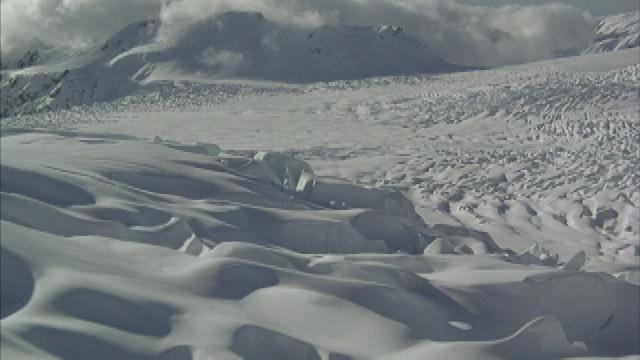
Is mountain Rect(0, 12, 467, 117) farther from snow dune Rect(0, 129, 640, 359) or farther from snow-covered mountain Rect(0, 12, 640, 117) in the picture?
snow dune Rect(0, 129, 640, 359)

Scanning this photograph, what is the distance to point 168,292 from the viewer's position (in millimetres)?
3840

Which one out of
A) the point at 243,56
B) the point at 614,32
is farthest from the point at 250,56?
the point at 614,32

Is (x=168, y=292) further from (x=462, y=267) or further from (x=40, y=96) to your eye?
(x=40, y=96)

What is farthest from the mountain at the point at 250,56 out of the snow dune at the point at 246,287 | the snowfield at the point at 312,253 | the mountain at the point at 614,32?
the mountain at the point at 614,32

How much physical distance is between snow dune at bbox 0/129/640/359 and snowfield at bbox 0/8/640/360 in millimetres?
11

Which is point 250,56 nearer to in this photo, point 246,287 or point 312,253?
point 312,253

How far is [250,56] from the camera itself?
36.8 metres

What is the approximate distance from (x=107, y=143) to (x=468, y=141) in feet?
33.3

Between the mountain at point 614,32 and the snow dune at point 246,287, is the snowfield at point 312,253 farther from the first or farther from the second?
the mountain at point 614,32

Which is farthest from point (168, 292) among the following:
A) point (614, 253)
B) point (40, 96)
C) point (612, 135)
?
point (40, 96)

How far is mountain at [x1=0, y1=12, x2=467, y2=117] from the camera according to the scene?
35125 mm

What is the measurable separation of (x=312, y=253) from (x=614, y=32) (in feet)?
259

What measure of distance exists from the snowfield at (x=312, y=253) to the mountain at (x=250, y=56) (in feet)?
66.3

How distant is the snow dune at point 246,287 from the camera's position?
3.45 m
